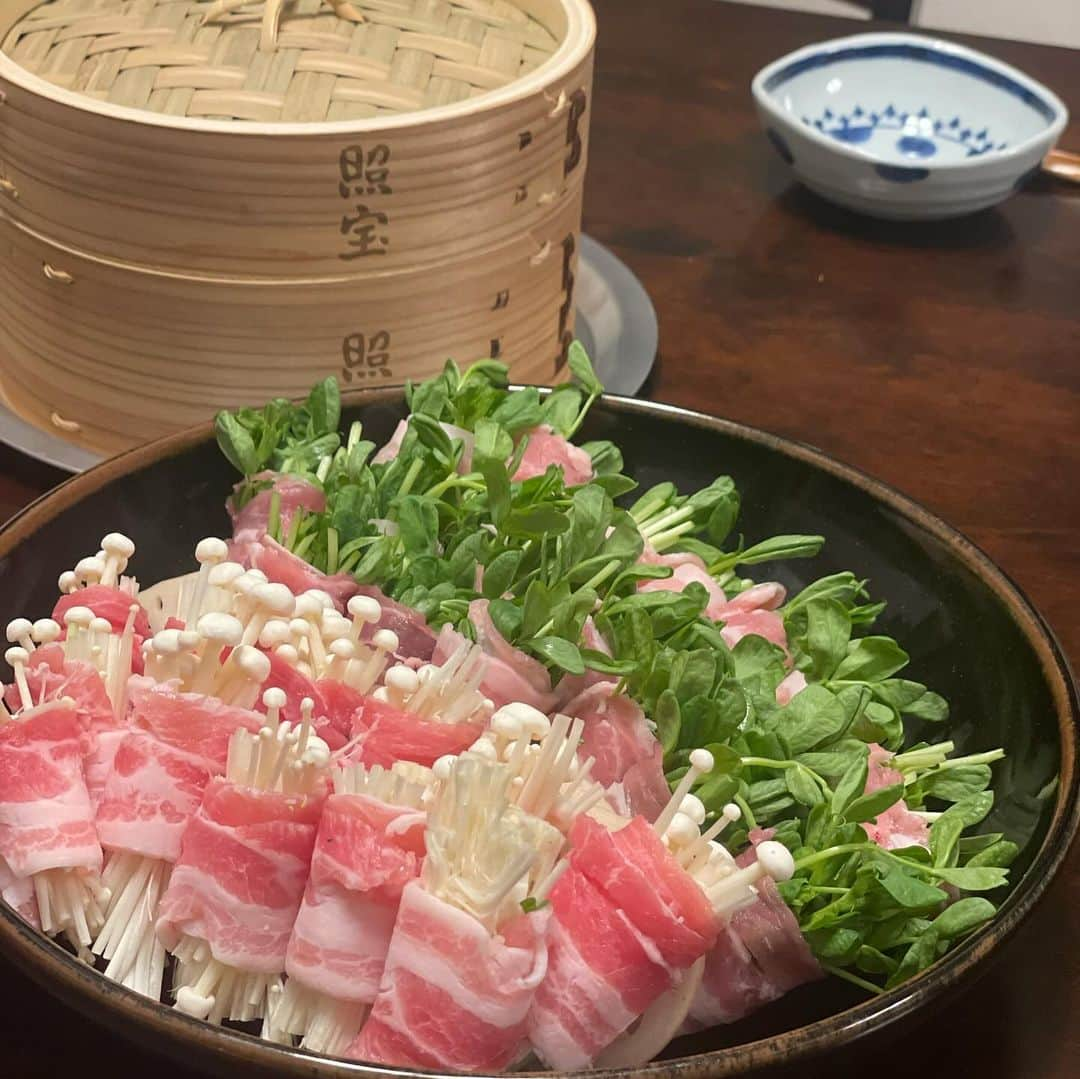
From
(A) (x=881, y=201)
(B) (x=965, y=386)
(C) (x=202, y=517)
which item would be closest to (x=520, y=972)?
(C) (x=202, y=517)

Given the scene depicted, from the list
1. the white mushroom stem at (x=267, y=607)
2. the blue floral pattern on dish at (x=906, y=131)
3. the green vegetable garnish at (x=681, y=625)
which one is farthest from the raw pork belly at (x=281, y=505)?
Result: the blue floral pattern on dish at (x=906, y=131)

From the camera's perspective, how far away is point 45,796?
71 cm

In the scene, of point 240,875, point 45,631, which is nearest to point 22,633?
point 45,631

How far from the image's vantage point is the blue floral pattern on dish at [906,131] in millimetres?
1863

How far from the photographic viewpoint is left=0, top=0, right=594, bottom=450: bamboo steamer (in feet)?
3.40

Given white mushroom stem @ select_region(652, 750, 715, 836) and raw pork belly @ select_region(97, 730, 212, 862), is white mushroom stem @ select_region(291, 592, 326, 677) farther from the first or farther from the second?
white mushroom stem @ select_region(652, 750, 715, 836)

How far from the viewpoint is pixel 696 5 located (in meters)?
2.25

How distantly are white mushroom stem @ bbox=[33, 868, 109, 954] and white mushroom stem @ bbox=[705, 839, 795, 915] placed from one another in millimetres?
309

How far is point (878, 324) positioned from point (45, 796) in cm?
116

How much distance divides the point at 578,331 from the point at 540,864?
86 centimetres

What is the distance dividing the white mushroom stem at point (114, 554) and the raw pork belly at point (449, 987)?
314 mm

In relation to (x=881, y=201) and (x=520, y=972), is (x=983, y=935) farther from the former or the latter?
(x=881, y=201)

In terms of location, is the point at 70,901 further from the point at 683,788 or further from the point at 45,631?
the point at 683,788

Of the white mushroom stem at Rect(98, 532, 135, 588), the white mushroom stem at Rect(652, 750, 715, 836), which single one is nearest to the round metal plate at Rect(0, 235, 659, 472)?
the white mushroom stem at Rect(98, 532, 135, 588)
